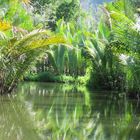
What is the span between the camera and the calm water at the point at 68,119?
26.3 feet

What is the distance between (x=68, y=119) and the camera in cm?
1003

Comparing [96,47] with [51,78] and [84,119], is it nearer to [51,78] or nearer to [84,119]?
[51,78]

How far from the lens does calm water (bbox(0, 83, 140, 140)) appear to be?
801 centimetres

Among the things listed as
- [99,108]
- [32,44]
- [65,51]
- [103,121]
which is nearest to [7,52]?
[32,44]

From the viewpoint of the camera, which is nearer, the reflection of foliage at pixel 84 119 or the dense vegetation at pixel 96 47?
the reflection of foliage at pixel 84 119

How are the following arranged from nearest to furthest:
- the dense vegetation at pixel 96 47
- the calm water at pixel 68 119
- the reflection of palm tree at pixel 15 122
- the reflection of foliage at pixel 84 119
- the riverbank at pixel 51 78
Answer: the reflection of palm tree at pixel 15 122
the calm water at pixel 68 119
the reflection of foliage at pixel 84 119
the dense vegetation at pixel 96 47
the riverbank at pixel 51 78

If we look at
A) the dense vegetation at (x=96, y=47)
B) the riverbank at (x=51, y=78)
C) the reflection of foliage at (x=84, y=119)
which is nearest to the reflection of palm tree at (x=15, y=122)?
the reflection of foliage at (x=84, y=119)

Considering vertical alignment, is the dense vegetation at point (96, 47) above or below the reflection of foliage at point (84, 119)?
above

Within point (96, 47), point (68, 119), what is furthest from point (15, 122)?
point (96, 47)

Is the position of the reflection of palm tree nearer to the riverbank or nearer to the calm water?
the calm water

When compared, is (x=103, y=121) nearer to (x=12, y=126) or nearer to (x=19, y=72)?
(x=12, y=126)

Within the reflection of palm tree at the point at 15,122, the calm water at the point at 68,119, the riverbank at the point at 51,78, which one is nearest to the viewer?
the reflection of palm tree at the point at 15,122

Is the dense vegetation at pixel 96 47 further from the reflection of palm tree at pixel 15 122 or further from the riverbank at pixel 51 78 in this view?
the reflection of palm tree at pixel 15 122

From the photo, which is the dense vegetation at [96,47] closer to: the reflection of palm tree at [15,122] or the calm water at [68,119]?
the calm water at [68,119]
